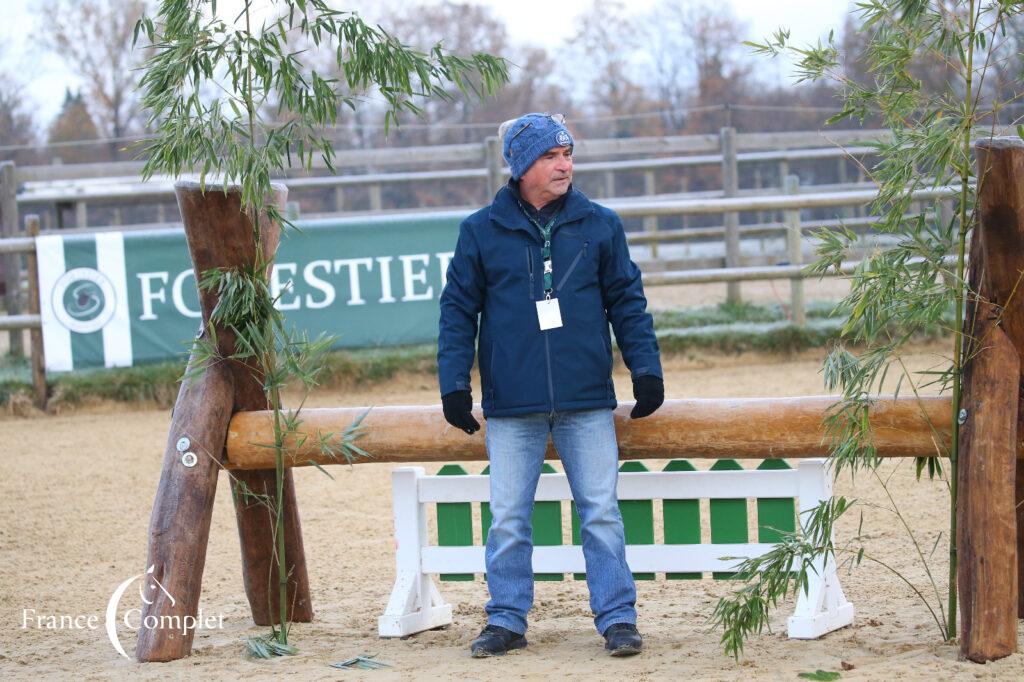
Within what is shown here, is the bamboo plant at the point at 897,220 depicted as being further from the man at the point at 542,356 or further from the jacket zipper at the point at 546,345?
the jacket zipper at the point at 546,345

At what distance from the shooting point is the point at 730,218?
11.0 m

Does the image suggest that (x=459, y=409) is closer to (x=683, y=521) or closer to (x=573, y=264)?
(x=573, y=264)

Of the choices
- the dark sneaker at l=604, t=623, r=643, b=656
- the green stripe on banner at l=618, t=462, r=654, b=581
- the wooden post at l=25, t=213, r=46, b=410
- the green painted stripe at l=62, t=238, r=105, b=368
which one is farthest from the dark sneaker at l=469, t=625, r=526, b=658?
the wooden post at l=25, t=213, r=46, b=410

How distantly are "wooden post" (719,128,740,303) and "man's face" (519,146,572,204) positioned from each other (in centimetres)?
727

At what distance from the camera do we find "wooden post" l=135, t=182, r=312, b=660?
378 centimetres

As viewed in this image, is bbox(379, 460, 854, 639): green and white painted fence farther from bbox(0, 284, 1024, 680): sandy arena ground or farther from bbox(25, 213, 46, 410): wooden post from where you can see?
bbox(25, 213, 46, 410): wooden post

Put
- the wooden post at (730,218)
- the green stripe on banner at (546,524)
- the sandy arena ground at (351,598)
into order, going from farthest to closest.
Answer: the wooden post at (730,218) → the green stripe on banner at (546,524) → the sandy arena ground at (351,598)

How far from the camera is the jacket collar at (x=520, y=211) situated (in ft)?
11.9

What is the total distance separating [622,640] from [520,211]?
1.31 metres

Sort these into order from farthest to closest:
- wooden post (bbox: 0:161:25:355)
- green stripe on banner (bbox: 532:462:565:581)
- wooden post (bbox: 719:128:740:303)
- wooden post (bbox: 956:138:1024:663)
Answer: wooden post (bbox: 719:128:740:303) < wooden post (bbox: 0:161:25:355) < green stripe on banner (bbox: 532:462:565:581) < wooden post (bbox: 956:138:1024:663)

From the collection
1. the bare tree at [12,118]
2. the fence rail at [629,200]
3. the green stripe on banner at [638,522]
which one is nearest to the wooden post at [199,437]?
the green stripe on banner at [638,522]

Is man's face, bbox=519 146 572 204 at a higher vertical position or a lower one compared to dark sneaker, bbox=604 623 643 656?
higher

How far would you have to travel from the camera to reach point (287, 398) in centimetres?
905

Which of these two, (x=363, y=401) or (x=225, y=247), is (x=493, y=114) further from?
(x=225, y=247)
